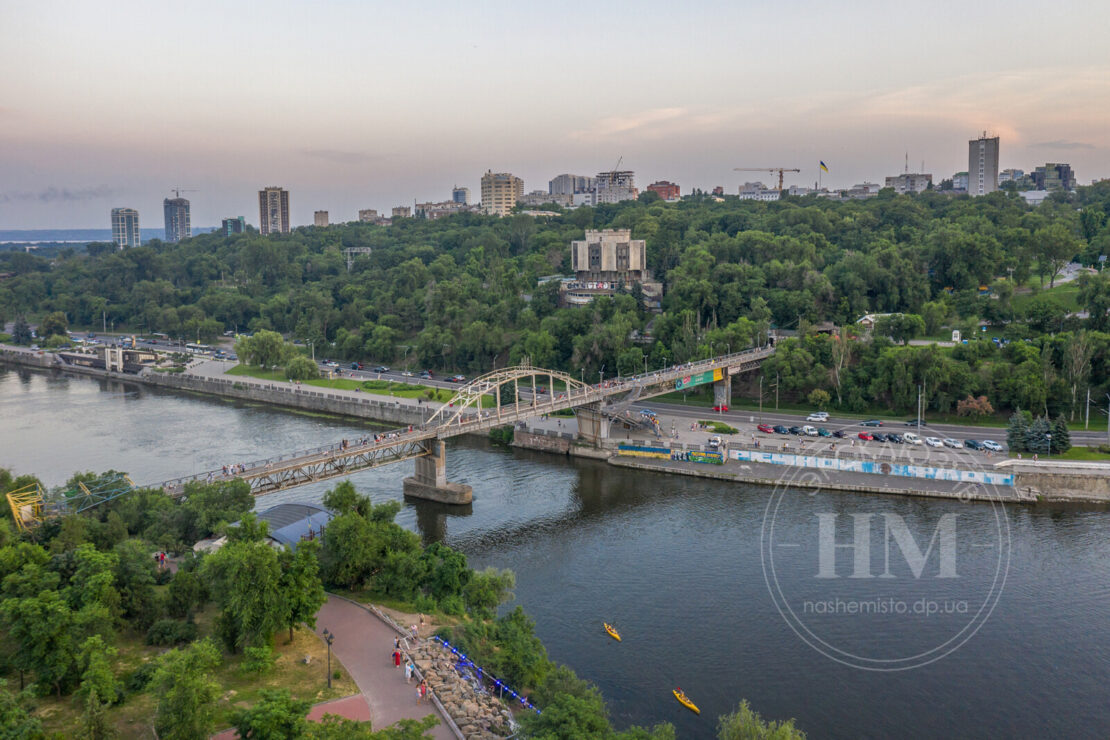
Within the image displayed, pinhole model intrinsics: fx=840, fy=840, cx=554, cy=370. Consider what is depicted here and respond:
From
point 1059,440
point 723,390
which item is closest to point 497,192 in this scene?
point 723,390

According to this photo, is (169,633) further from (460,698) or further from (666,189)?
(666,189)

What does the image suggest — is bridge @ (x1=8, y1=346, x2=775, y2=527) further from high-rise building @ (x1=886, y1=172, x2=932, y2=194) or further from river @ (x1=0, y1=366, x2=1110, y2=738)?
high-rise building @ (x1=886, y1=172, x2=932, y2=194)

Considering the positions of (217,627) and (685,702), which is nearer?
(217,627)

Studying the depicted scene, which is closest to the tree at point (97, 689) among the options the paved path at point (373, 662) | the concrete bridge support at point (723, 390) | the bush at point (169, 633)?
the bush at point (169, 633)

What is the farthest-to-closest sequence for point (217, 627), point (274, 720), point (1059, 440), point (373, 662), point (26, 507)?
point (1059, 440) < point (26, 507) < point (217, 627) < point (373, 662) < point (274, 720)

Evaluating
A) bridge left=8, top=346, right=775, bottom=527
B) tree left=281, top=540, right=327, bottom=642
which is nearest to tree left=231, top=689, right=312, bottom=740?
tree left=281, top=540, right=327, bottom=642
